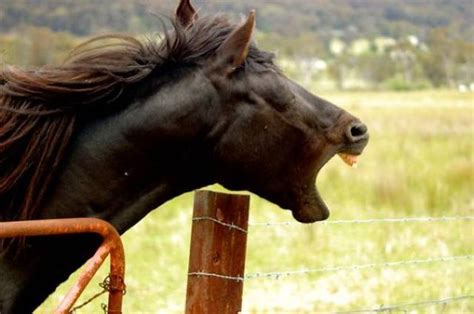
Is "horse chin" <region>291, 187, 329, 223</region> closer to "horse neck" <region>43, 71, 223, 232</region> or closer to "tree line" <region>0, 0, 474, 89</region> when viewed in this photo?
"horse neck" <region>43, 71, 223, 232</region>

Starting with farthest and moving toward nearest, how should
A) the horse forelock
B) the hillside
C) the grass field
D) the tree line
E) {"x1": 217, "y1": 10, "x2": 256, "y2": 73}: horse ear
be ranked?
the hillside
the tree line
the grass field
{"x1": 217, "y1": 10, "x2": 256, "y2": 73}: horse ear
the horse forelock

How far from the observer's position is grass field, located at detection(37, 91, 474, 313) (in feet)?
24.6

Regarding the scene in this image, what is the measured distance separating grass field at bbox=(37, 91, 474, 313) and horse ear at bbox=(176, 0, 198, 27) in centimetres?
354

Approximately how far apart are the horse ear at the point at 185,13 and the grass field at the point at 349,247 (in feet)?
11.6

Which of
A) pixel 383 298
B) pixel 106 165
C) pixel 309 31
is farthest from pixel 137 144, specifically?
pixel 309 31

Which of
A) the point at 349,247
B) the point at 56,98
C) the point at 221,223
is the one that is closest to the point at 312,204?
the point at 221,223

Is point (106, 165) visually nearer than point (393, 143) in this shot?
Yes

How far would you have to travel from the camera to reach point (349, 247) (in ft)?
30.7

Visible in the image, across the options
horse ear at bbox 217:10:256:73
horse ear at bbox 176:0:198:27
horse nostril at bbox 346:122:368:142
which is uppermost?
horse ear at bbox 176:0:198:27

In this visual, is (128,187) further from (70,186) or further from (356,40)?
(356,40)

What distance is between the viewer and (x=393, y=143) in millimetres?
17734

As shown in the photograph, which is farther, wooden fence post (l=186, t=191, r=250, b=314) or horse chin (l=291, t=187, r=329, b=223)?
wooden fence post (l=186, t=191, r=250, b=314)

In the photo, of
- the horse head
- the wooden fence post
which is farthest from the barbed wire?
the horse head

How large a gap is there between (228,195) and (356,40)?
292 ft
